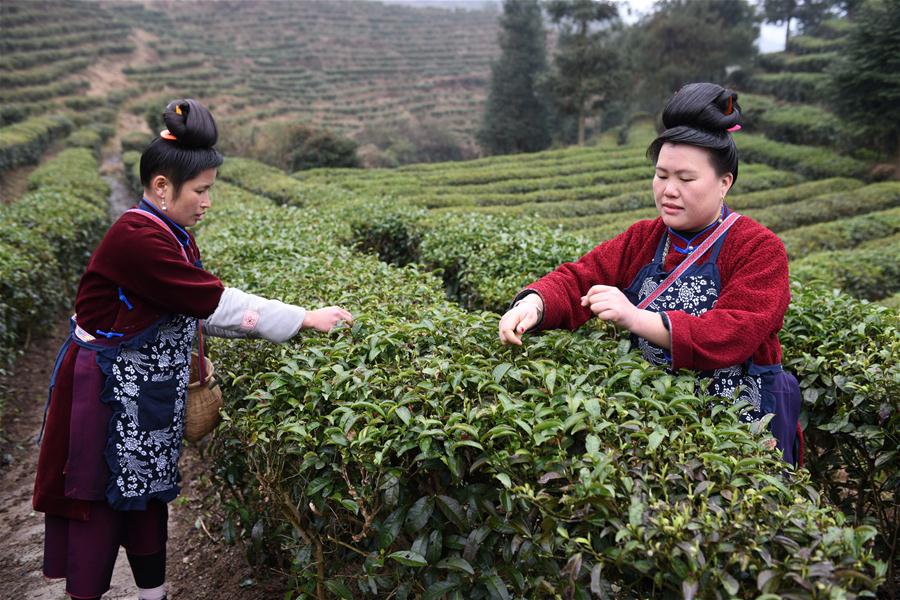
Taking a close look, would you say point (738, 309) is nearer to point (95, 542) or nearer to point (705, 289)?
point (705, 289)

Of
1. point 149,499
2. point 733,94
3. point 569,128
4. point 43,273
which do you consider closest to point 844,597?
point 733,94

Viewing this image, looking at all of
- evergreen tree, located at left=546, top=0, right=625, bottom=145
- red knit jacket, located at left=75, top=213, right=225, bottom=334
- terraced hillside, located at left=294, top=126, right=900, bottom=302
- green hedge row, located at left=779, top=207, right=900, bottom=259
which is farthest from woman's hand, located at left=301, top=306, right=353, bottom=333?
evergreen tree, located at left=546, top=0, right=625, bottom=145

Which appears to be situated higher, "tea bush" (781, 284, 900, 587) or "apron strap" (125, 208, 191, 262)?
"apron strap" (125, 208, 191, 262)

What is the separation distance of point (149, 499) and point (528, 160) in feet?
69.9

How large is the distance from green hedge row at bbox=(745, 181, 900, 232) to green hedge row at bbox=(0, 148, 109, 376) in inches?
475

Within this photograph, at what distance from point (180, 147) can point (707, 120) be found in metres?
1.66

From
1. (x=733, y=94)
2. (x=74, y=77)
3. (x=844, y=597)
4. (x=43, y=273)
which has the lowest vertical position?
(x=43, y=273)

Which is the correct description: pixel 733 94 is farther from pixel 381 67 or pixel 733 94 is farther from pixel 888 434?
pixel 381 67

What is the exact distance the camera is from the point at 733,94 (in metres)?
1.87

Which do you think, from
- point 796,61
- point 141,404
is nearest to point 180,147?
point 141,404

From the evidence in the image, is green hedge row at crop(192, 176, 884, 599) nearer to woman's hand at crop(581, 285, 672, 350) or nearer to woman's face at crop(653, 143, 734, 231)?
woman's hand at crop(581, 285, 672, 350)

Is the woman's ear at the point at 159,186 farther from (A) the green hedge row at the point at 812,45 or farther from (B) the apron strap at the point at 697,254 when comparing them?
(A) the green hedge row at the point at 812,45

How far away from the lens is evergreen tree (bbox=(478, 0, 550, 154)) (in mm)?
31312

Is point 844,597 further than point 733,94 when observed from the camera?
No
